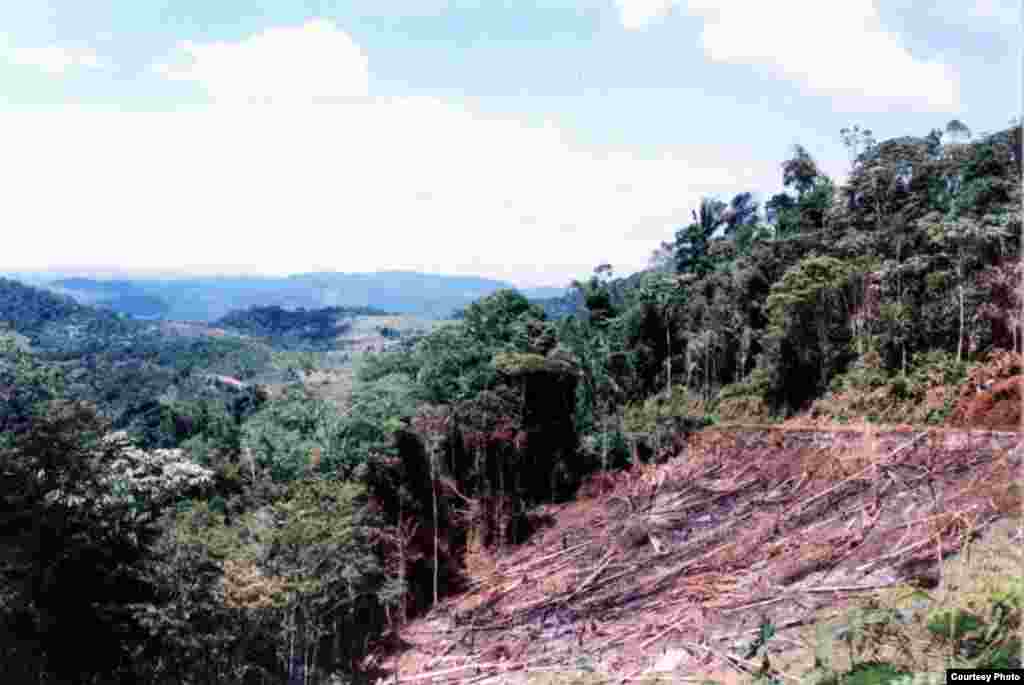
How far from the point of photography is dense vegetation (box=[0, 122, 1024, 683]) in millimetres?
10344

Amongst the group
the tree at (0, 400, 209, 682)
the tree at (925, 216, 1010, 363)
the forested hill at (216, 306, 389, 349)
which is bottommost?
the forested hill at (216, 306, 389, 349)

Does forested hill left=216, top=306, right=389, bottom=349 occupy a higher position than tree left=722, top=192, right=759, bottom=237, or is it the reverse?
tree left=722, top=192, right=759, bottom=237

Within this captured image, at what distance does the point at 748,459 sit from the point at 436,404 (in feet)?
24.1

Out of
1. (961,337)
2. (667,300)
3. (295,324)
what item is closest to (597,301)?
(667,300)

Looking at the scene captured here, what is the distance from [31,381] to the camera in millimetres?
22641

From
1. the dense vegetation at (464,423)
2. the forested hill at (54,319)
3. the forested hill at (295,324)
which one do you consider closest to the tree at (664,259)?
the dense vegetation at (464,423)

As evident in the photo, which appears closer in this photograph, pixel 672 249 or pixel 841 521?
pixel 841 521

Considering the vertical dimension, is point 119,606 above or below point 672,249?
below

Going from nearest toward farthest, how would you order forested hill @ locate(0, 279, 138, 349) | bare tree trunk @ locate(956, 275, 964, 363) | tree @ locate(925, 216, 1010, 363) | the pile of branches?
1. the pile of branches
2. bare tree trunk @ locate(956, 275, 964, 363)
3. tree @ locate(925, 216, 1010, 363)
4. forested hill @ locate(0, 279, 138, 349)

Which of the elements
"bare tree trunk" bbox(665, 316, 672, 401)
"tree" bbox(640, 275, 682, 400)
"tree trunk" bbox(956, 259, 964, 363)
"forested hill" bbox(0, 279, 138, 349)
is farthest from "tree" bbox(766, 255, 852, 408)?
"forested hill" bbox(0, 279, 138, 349)

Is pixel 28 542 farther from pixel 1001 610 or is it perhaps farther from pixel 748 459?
pixel 748 459

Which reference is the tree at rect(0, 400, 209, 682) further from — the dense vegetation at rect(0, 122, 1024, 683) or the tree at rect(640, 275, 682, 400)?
the tree at rect(640, 275, 682, 400)

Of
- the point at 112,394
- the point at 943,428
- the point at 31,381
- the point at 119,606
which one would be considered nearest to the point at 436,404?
the point at 119,606

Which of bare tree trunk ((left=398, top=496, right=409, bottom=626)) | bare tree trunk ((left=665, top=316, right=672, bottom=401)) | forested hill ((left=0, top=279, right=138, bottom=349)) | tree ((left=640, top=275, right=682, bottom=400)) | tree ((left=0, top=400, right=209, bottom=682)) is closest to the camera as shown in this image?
tree ((left=0, top=400, right=209, bottom=682))
